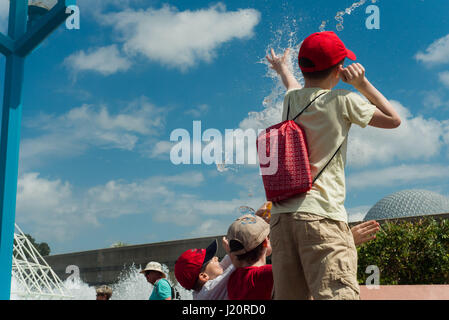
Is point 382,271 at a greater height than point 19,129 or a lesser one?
lesser

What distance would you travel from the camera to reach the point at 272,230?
2367 millimetres

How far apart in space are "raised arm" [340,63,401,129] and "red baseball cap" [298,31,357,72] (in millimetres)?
83

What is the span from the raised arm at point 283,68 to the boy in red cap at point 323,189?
263mm

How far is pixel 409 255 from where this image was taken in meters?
9.87

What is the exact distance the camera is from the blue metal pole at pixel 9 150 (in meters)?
5.21

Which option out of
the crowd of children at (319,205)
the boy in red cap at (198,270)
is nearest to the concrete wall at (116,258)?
the boy in red cap at (198,270)

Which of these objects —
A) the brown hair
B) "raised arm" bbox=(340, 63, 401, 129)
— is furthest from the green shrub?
"raised arm" bbox=(340, 63, 401, 129)

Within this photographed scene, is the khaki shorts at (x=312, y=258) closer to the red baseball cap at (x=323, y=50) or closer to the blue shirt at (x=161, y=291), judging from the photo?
the red baseball cap at (x=323, y=50)

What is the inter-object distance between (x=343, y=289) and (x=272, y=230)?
0.46 meters

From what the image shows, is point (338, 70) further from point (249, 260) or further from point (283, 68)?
point (249, 260)

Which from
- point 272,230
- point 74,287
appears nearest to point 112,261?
point 74,287

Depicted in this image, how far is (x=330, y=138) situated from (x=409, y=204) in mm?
49717
